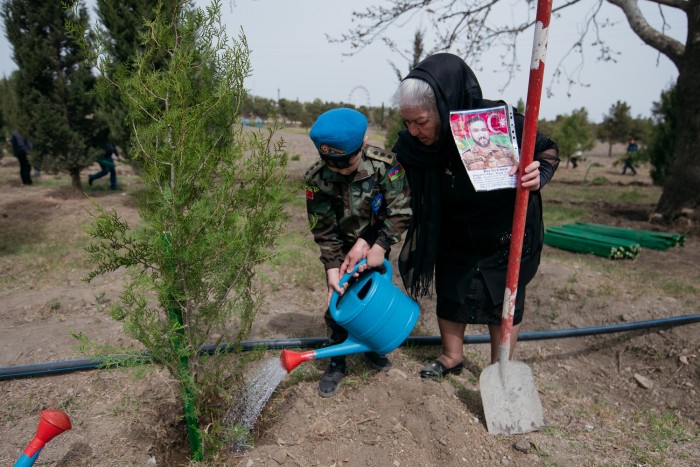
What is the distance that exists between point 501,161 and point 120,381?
2367mm

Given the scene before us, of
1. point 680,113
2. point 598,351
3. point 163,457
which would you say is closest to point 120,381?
point 163,457

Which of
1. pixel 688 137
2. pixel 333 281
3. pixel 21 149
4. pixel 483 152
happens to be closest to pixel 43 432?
pixel 333 281

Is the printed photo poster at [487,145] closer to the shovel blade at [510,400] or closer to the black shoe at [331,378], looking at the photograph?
the shovel blade at [510,400]

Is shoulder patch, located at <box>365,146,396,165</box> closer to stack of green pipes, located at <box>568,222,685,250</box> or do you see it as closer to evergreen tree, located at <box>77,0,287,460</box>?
evergreen tree, located at <box>77,0,287,460</box>

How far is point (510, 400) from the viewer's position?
93.5 inches

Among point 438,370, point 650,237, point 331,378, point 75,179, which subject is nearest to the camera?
point 331,378

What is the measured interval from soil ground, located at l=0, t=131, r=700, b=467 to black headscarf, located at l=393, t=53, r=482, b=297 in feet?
2.23

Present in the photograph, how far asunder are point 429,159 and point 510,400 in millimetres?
1258

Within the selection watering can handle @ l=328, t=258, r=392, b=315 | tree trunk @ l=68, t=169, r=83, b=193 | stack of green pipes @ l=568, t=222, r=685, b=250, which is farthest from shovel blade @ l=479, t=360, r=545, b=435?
tree trunk @ l=68, t=169, r=83, b=193

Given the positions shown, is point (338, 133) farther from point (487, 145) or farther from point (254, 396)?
point (254, 396)

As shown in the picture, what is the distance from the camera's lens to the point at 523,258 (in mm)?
2510

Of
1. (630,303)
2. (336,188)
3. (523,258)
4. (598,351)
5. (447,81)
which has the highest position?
(447,81)

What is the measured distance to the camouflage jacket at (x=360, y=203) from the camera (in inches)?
94.0

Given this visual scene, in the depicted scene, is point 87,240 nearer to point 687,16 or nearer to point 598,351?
point 598,351
